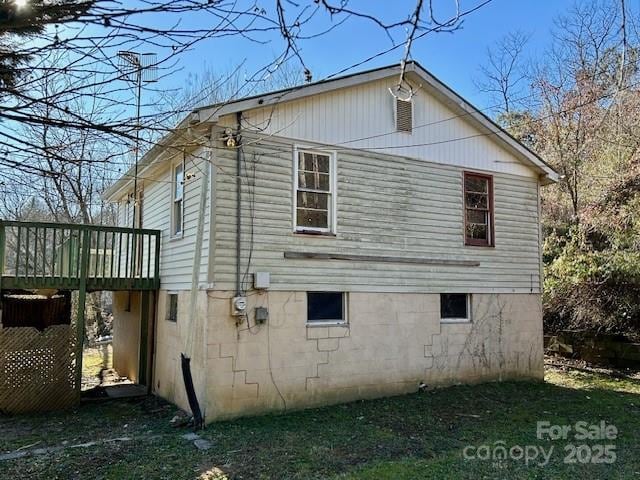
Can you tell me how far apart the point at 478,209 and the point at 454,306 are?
2.01m

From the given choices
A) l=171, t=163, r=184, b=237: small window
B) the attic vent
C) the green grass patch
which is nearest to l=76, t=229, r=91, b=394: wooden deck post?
the green grass patch

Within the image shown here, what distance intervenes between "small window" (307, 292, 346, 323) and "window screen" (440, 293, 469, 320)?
224cm

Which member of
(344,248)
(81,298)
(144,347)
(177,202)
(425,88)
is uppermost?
(425,88)

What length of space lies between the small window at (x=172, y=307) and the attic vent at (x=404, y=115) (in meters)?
5.07

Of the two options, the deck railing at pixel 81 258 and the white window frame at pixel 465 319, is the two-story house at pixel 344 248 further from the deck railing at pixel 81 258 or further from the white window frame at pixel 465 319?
the deck railing at pixel 81 258

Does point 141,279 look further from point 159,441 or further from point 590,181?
point 590,181

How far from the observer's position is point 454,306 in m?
9.80

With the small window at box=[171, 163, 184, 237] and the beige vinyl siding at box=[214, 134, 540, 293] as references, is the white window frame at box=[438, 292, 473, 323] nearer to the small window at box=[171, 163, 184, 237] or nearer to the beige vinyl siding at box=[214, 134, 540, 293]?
the beige vinyl siding at box=[214, 134, 540, 293]

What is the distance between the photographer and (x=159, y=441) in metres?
6.47

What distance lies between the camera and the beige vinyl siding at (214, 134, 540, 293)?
305 inches

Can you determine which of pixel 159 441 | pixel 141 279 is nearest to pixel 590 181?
pixel 141 279

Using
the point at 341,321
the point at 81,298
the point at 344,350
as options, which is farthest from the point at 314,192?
the point at 81,298

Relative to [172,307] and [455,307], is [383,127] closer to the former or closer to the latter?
[455,307]

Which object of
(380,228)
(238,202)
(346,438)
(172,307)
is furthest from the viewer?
(172,307)
